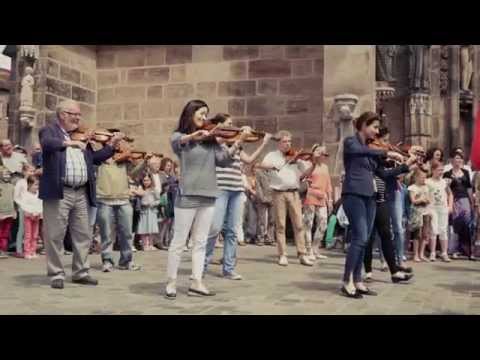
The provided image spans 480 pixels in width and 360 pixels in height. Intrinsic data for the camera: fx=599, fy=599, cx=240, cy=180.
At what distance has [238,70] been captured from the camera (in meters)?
13.9

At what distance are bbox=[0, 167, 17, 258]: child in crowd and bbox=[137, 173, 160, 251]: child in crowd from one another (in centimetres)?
222

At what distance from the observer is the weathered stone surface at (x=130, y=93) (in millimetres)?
14844

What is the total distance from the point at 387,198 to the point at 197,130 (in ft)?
9.06

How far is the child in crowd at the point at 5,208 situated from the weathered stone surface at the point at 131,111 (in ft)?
18.0

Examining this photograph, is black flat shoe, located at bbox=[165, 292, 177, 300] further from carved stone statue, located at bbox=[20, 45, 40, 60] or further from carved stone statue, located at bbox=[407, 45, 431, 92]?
carved stone statue, located at bbox=[407, 45, 431, 92]

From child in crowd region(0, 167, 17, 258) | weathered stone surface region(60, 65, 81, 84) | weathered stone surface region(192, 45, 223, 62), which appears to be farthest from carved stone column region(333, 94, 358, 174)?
weathered stone surface region(60, 65, 81, 84)

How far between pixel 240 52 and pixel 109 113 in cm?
376

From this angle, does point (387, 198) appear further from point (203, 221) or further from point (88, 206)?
point (88, 206)

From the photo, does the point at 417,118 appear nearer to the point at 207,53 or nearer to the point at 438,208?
the point at 207,53

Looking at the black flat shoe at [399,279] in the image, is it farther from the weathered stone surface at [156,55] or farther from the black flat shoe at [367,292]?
the weathered stone surface at [156,55]

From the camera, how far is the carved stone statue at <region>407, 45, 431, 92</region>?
51.8 feet

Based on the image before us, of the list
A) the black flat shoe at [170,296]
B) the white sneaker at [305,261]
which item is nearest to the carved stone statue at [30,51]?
the white sneaker at [305,261]

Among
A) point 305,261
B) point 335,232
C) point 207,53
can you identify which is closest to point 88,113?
point 207,53
